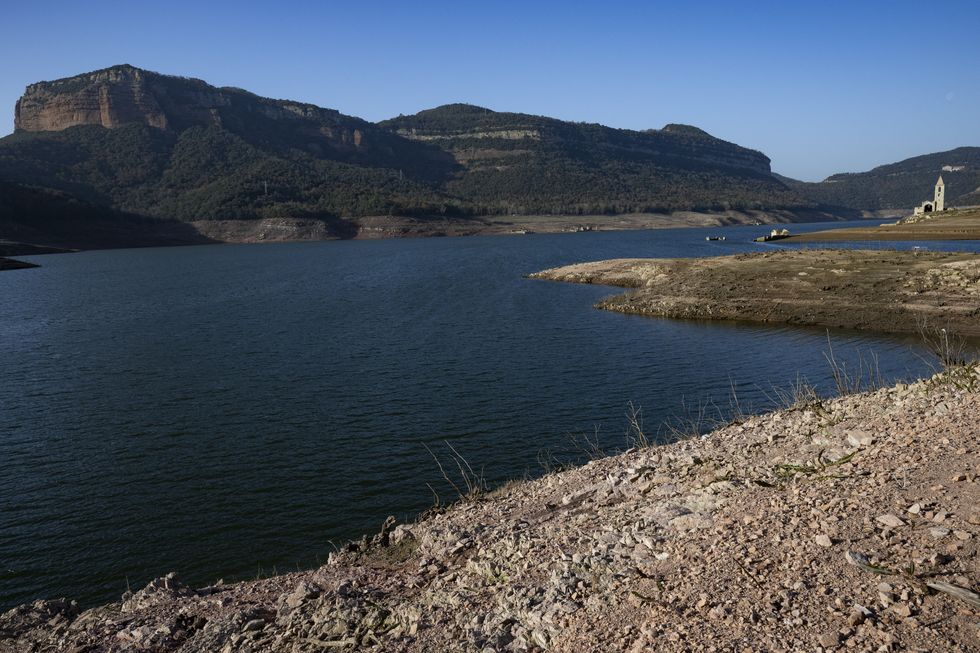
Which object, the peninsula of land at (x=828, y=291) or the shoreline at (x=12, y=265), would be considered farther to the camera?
the shoreline at (x=12, y=265)

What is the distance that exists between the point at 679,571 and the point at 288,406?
19.4 metres

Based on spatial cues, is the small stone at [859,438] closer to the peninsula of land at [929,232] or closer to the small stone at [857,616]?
the small stone at [857,616]

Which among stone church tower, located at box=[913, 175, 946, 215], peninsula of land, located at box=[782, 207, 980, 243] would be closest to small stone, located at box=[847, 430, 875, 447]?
peninsula of land, located at box=[782, 207, 980, 243]

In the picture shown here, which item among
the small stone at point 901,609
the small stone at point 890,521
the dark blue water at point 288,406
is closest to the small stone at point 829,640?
the small stone at point 901,609

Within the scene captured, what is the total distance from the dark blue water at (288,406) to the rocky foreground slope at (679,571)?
11.1 ft

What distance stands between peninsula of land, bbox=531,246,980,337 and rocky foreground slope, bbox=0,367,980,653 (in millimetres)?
27933

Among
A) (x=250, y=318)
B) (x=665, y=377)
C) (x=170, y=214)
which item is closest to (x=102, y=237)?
(x=170, y=214)

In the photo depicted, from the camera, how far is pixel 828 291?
42.7m

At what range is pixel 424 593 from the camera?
9539 mm

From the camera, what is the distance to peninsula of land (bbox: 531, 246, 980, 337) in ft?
121

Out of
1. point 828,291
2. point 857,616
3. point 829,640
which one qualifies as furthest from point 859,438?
point 828,291

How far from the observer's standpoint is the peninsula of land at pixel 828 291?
121 feet

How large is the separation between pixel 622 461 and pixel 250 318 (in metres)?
38.6

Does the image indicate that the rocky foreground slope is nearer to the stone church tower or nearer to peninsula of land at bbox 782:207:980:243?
peninsula of land at bbox 782:207:980:243
